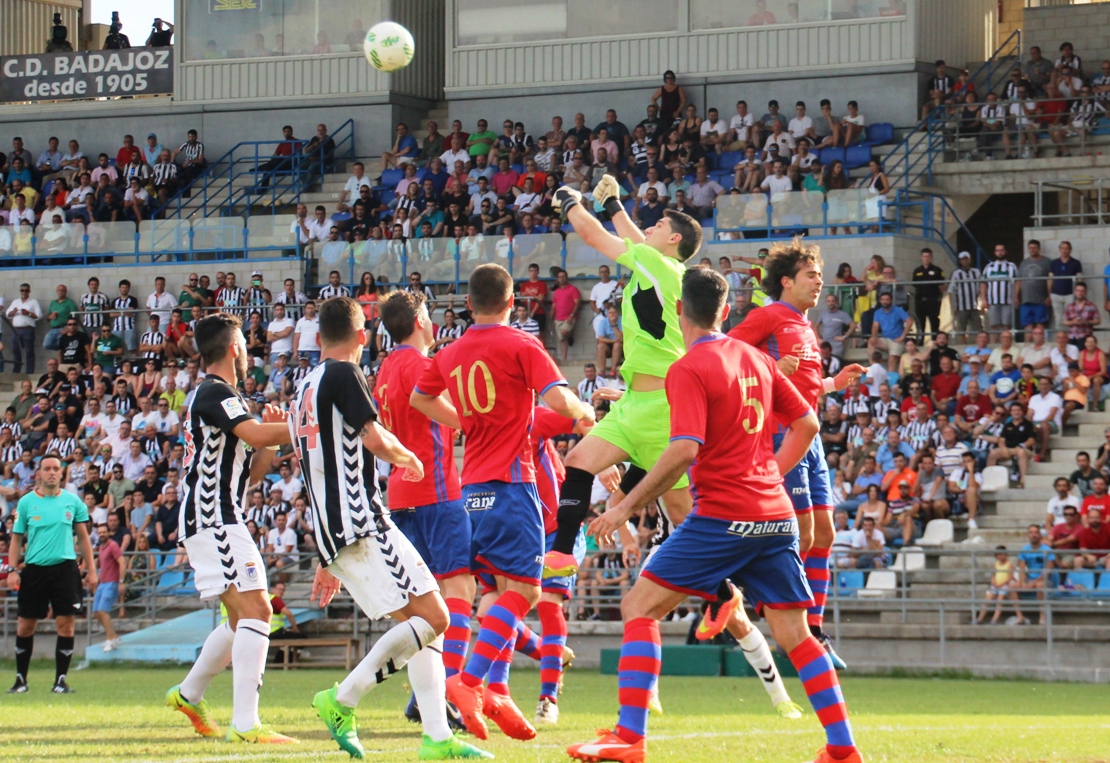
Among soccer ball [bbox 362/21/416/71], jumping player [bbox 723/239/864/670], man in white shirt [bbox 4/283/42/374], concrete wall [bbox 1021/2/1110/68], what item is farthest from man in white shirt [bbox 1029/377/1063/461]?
man in white shirt [bbox 4/283/42/374]

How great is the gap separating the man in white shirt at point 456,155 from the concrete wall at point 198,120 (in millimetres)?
3002

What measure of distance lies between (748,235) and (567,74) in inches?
305

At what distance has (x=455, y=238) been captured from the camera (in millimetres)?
28281

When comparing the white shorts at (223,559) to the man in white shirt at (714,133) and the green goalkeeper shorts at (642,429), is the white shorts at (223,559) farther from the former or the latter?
the man in white shirt at (714,133)

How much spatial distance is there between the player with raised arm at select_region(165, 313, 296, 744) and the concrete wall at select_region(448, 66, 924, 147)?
71.7 ft

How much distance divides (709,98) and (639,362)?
21803 millimetres

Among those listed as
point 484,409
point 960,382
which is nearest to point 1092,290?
point 960,382

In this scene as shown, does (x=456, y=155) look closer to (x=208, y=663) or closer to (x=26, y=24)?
(x=26, y=24)

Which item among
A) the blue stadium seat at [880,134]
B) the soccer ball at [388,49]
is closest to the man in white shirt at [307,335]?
the soccer ball at [388,49]

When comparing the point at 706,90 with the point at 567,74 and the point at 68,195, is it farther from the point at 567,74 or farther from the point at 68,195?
the point at 68,195

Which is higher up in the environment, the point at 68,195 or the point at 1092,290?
the point at 68,195

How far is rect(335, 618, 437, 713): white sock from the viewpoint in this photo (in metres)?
8.16

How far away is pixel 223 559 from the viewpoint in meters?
9.34

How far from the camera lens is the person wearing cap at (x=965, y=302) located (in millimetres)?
23844
